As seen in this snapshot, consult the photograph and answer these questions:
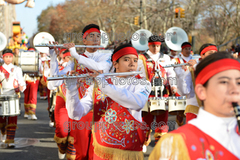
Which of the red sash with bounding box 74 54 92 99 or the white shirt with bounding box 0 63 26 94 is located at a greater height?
the red sash with bounding box 74 54 92 99

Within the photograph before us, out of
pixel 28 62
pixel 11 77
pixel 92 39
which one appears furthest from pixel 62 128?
pixel 28 62

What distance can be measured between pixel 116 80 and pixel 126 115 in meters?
0.37

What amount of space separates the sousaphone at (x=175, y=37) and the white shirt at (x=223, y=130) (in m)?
7.12

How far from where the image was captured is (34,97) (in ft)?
36.1

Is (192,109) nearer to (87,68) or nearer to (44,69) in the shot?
(87,68)

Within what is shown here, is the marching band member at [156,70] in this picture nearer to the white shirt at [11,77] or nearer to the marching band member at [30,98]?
the white shirt at [11,77]

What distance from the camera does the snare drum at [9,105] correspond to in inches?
259

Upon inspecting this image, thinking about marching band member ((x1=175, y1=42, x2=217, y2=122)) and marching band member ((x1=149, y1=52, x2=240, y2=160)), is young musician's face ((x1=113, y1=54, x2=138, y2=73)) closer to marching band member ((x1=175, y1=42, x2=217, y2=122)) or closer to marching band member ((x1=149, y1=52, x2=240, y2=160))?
marching band member ((x1=149, y1=52, x2=240, y2=160))

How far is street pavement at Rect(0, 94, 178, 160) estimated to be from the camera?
251 inches

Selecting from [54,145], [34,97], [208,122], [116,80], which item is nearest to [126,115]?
[116,80]

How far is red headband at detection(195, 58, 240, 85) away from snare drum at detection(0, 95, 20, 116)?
5536mm

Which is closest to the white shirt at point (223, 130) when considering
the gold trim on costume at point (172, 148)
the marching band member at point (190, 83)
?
the gold trim on costume at point (172, 148)

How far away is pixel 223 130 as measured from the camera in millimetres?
1734

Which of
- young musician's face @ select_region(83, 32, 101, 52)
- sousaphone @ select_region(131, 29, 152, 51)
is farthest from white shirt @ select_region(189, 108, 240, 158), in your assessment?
sousaphone @ select_region(131, 29, 152, 51)
